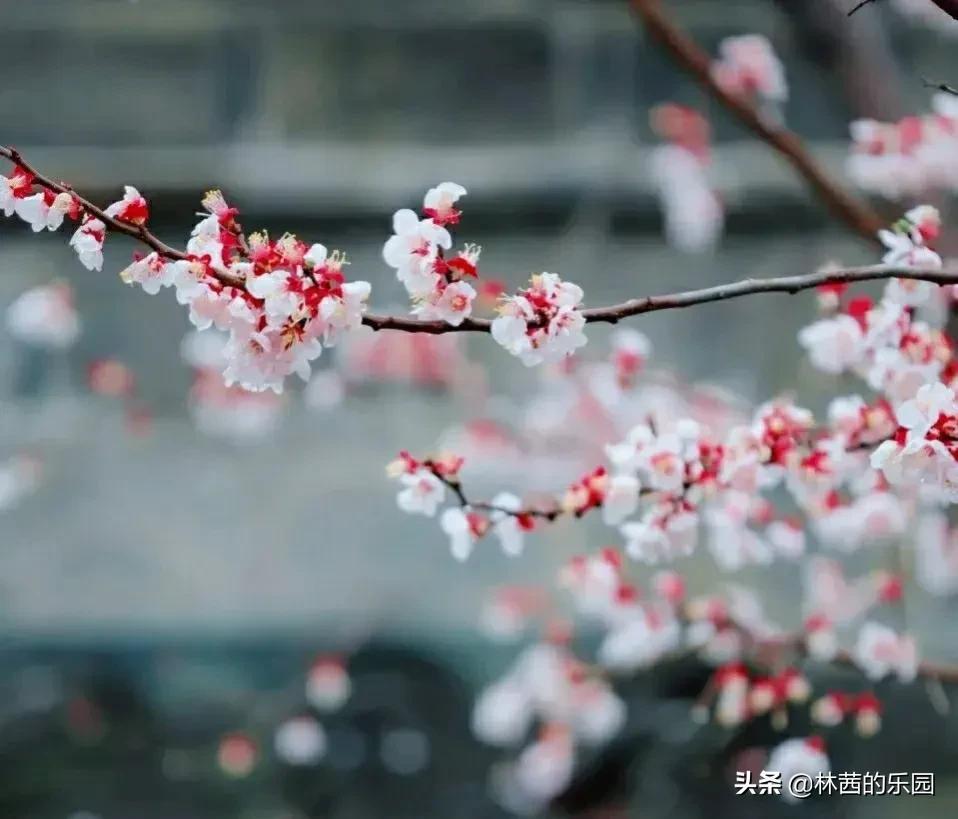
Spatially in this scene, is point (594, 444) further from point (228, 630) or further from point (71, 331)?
point (71, 331)

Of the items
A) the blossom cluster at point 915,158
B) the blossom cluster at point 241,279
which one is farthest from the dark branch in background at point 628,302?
the blossom cluster at point 915,158

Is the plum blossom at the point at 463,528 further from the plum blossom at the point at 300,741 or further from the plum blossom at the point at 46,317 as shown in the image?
the plum blossom at the point at 46,317

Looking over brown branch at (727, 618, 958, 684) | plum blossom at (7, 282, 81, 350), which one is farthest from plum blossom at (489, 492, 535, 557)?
plum blossom at (7, 282, 81, 350)

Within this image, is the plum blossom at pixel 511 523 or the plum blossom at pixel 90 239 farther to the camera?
the plum blossom at pixel 511 523

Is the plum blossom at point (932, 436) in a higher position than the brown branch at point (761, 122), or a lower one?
lower

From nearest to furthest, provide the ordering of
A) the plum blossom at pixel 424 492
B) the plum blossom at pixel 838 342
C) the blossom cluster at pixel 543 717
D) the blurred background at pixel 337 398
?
the plum blossom at pixel 424 492
the plum blossom at pixel 838 342
the blossom cluster at pixel 543 717
the blurred background at pixel 337 398

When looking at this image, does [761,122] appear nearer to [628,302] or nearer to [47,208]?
[628,302]

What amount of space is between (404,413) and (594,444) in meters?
0.54

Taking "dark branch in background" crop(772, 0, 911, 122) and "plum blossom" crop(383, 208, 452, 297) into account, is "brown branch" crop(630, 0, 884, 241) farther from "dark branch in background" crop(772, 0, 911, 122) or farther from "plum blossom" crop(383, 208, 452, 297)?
"plum blossom" crop(383, 208, 452, 297)

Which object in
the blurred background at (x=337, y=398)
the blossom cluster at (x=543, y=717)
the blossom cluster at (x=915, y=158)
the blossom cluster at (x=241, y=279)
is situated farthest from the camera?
the blurred background at (x=337, y=398)

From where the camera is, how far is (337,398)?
3.04 meters

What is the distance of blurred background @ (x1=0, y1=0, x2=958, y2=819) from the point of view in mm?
2928

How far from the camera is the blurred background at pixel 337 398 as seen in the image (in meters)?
2.93

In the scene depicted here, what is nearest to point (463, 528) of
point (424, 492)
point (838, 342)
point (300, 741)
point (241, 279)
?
point (424, 492)
